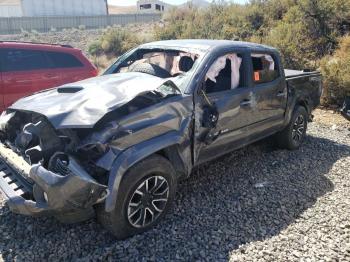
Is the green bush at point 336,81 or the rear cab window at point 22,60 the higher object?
the rear cab window at point 22,60

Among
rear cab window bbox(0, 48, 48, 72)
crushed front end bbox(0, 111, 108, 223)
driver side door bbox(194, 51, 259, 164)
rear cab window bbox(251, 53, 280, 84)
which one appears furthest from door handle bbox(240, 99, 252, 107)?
rear cab window bbox(0, 48, 48, 72)

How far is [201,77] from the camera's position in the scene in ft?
13.9

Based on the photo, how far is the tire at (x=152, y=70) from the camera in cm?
458

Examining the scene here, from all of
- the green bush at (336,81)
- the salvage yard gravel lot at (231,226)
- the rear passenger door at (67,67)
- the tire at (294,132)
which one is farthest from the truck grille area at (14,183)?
the green bush at (336,81)

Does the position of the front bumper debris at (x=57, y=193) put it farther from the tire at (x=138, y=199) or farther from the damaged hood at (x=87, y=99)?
the damaged hood at (x=87, y=99)

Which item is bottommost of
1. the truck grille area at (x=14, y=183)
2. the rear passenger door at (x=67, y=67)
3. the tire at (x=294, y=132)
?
the tire at (x=294, y=132)

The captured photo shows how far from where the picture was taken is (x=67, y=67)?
24.3ft

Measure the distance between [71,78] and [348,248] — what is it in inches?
228

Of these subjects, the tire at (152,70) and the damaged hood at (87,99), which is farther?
the tire at (152,70)

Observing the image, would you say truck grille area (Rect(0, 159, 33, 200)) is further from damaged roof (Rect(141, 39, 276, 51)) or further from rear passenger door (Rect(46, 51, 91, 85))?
rear passenger door (Rect(46, 51, 91, 85))

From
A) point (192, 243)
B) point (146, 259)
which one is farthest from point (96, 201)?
point (192, 243)

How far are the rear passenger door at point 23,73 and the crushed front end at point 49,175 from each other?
10.3ft

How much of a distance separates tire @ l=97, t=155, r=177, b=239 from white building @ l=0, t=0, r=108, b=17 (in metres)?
58.8

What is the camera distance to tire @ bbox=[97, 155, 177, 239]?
3.44 metres
